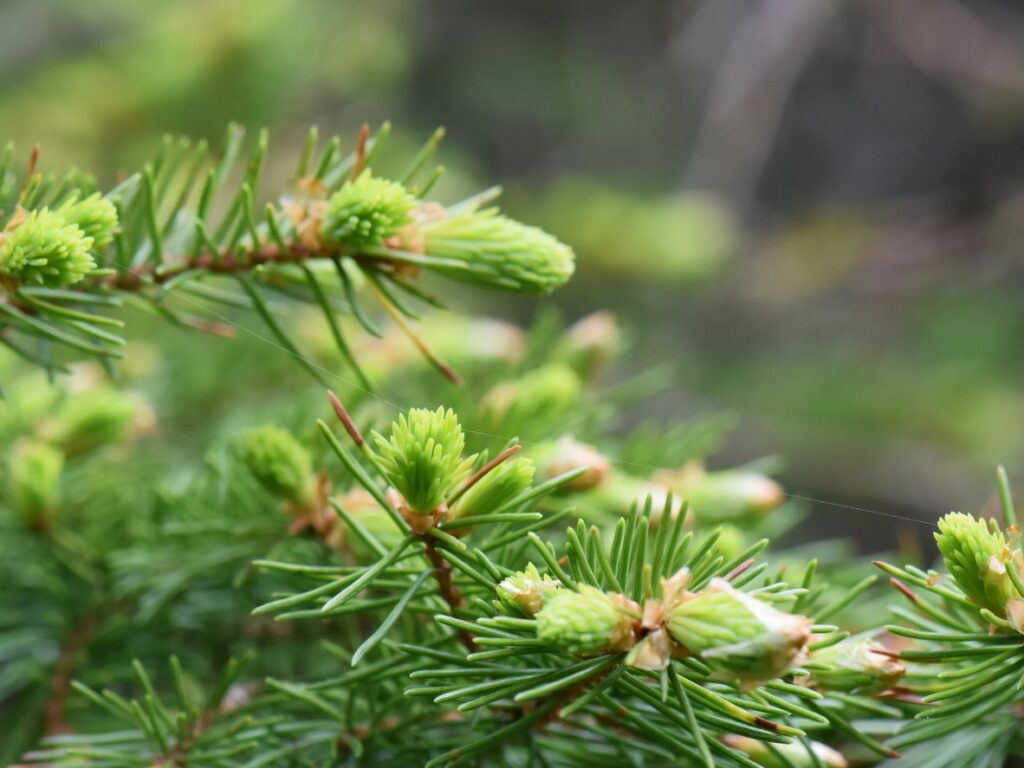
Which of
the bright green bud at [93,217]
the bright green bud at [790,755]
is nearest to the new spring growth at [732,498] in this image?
the bright green bud at [790,755]

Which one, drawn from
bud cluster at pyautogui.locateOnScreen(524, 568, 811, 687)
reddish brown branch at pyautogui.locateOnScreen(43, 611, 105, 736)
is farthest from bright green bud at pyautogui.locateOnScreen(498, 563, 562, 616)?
reddish brown branch at pyautogui.locateOnScreen(43, 611, 105, 736)

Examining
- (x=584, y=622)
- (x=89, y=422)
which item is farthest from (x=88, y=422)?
(x=584, y=622)

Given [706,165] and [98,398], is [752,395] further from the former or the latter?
[98,398]

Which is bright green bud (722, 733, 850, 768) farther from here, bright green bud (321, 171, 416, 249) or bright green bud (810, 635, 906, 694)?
bright green bud (321, 171, 416, 249)

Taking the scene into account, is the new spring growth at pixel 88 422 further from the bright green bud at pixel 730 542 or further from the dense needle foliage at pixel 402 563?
the bright green bud at pixel 730 542

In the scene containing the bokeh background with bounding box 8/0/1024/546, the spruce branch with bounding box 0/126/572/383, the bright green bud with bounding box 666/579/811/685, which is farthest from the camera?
the bokeh background with bounding box 8/0/1024/546

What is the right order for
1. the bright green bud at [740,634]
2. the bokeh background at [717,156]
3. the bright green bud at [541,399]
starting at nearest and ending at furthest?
the bright green bud at [740,634] < the bright green bud at [541,399] < the bokeh background at [717,156]

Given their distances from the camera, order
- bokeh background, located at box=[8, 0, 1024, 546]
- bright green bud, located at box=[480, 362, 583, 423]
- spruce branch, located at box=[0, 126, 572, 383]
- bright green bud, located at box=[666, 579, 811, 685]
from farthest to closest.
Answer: bokeh background, located at box=[8, 0, 1024, 546] → bright green bud, located at box=[480, 362, 583, 423] → spruce branch, located at box=[0, 126, 572, 383] → bright green bud, located at box=[666, 579, 811, 685]
